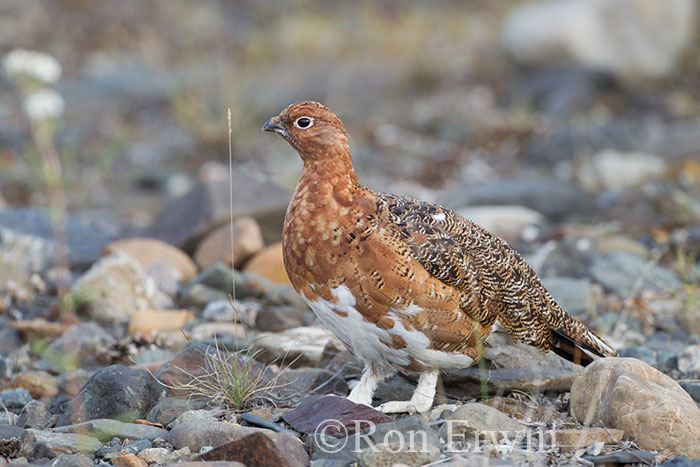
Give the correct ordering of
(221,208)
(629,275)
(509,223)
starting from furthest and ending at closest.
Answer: (509,223), (221,208), (629,275)

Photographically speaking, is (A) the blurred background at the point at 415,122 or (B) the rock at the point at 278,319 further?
(A) the blurred background at the point at 415,122

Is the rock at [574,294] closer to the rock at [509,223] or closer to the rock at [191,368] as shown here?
the rock at [509,223]

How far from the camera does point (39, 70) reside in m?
6.14

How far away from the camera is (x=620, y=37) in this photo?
50.1ft

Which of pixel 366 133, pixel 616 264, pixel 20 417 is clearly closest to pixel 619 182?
pixel 616 264

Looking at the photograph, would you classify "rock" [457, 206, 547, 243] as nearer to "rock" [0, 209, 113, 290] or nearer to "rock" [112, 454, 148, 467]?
"rock" [0, 209, 113, 290]

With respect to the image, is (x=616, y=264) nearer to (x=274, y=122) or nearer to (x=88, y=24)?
(x=274, y=122)

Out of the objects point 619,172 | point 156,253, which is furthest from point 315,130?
point 619,172

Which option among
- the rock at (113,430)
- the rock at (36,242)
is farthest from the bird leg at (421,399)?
the rock at (36,242)

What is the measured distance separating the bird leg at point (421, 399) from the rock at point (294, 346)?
37.7 inches

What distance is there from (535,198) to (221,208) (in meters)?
3.68

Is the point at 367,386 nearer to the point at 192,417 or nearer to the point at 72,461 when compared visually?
the point at 192,417

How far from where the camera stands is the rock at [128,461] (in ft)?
12.0

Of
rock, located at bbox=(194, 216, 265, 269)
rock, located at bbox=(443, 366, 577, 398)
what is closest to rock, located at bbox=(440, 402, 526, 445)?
rock, located at bbox=(443, 366, 577, 398)
